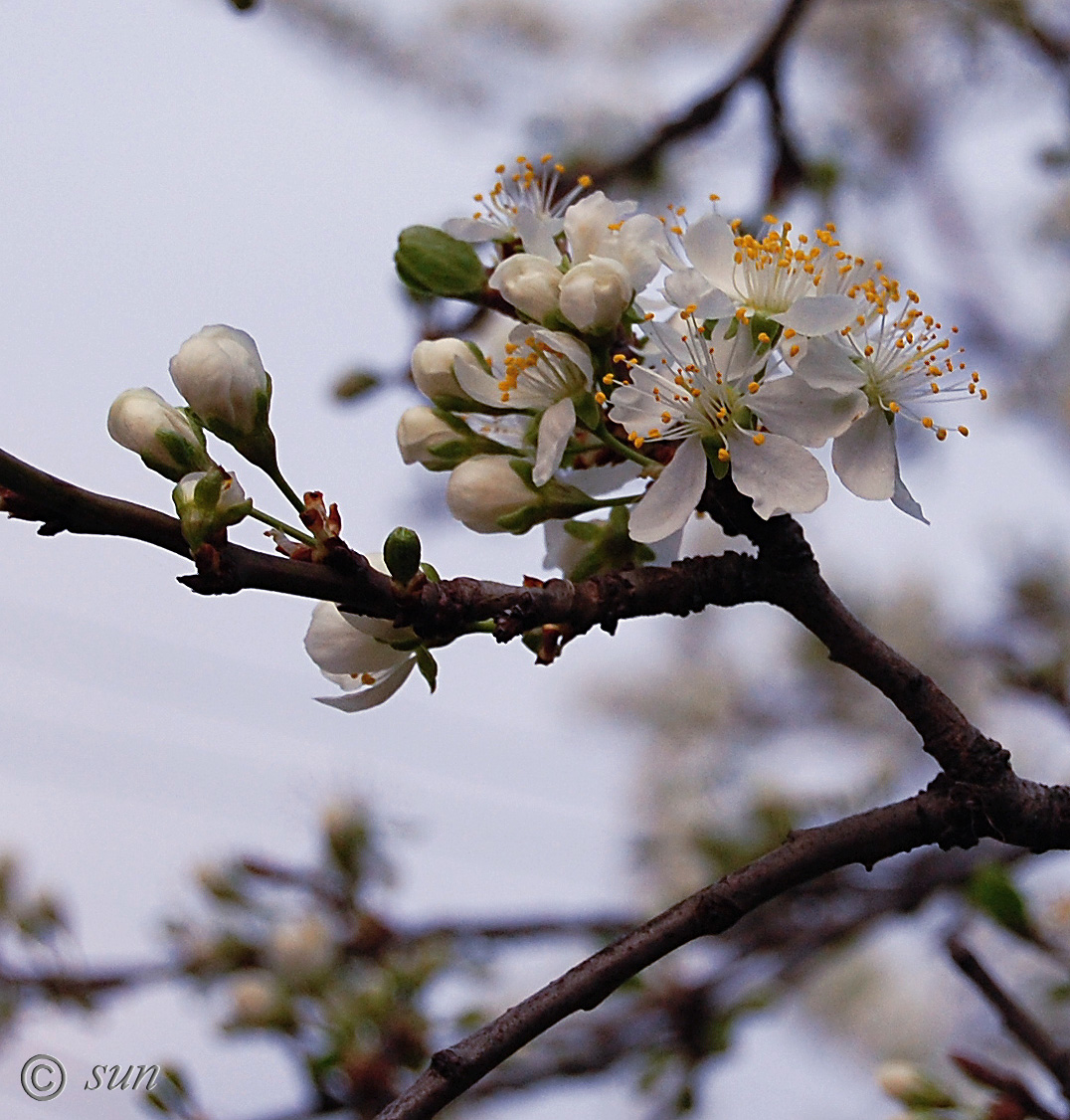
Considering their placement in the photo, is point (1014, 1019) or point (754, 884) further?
point (1014, 1019)

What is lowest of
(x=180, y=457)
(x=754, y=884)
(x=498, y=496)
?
(x=754, y=884)

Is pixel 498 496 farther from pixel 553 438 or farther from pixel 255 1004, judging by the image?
pixel 255 1004

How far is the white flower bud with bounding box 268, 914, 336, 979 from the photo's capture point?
1.77 m

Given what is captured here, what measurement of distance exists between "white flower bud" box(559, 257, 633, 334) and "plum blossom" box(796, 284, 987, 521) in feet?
0.37

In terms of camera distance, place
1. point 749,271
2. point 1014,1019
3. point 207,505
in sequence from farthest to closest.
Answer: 1. point 1014,1019
2. point 749,271
3. point 207,505

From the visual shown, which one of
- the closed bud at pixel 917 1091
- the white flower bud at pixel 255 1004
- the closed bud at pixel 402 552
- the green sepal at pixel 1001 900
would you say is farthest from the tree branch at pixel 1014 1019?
the white flower bud at pixel 255 1004

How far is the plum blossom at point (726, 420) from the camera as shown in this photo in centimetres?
71

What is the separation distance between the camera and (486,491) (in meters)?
0.76

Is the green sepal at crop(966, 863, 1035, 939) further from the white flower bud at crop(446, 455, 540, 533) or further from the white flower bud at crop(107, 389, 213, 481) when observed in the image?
the white flower bud at crop(107, 389, 213, 481)

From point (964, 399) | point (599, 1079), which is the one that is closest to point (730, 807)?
point (599, 1079)

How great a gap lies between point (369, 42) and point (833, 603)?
11.4 feet

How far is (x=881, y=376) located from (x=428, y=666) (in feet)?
1.10

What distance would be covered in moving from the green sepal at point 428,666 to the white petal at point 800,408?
239 millimetres

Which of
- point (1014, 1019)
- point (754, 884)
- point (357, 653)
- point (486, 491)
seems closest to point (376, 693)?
A: point (357, 653)
